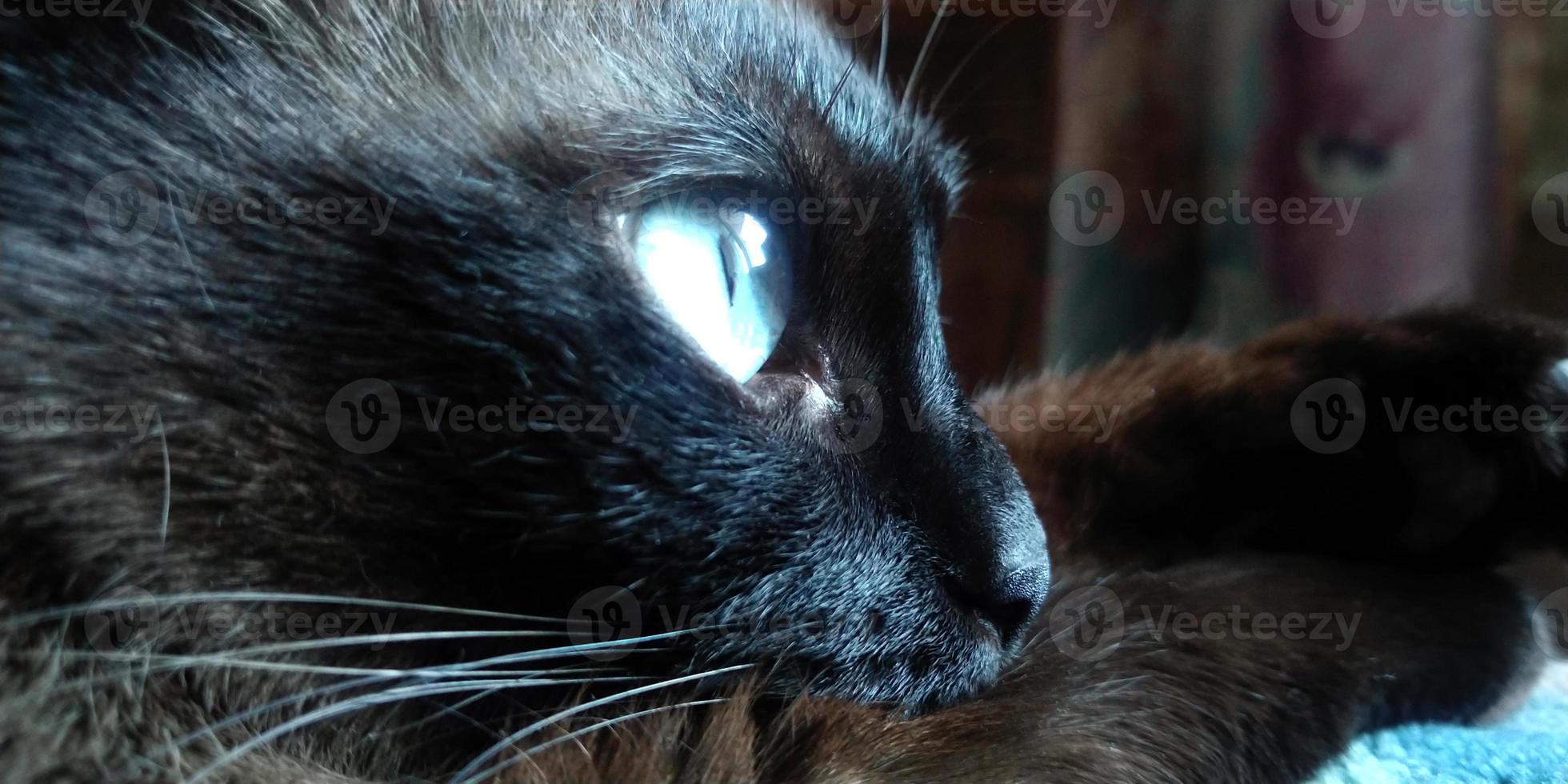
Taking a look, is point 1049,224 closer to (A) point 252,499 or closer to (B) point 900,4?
(B) point 900,4

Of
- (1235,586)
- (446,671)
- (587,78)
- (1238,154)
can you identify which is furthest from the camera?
(1238,154)

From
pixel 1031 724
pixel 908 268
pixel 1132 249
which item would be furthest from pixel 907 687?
pixel 1132 249

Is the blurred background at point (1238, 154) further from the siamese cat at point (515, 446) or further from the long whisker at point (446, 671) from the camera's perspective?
the long whisker at point (446, 671)

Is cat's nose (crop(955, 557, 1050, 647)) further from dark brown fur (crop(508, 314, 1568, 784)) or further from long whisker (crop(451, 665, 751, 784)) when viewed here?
long whisker (crop(451, 665, 751, 784))

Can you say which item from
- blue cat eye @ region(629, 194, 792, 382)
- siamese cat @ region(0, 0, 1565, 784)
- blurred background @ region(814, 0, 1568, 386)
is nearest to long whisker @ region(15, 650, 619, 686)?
siamese cat @ region(0, 0, 1565, 784)

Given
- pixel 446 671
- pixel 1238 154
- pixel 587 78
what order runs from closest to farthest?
pixel 446 671
pixel 587 78
pixel 1238 154

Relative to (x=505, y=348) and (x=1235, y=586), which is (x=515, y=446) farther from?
(x=1235, y=586)

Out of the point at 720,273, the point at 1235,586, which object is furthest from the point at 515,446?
the point at 1235,586
